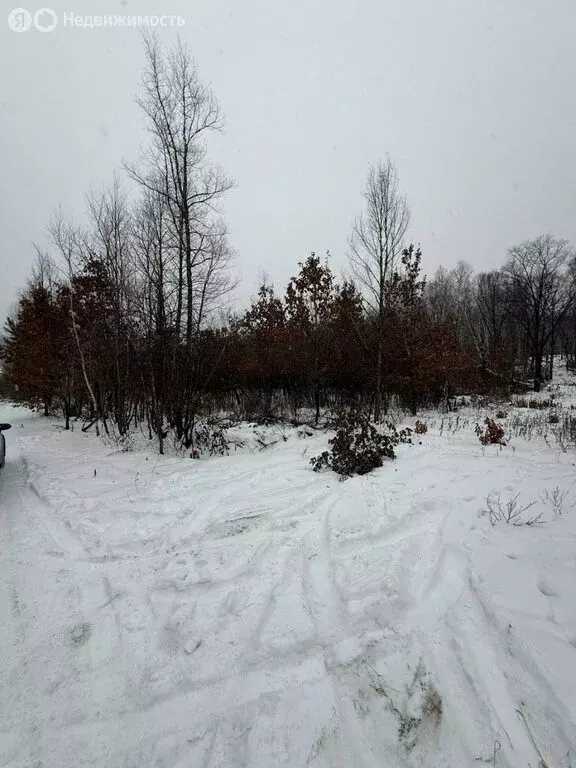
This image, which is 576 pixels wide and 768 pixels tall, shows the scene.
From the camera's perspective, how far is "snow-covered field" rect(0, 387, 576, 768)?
1917 mm

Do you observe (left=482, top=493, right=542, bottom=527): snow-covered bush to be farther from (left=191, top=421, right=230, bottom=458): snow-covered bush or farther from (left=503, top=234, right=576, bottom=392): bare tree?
(left=503, top=234, right=576, bottom=392): bare tree

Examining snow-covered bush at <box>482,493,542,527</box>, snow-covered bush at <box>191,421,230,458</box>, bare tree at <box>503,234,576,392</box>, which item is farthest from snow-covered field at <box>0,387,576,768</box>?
bare tree at <box>503,234,576,392</box>

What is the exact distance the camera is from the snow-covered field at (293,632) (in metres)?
1.92

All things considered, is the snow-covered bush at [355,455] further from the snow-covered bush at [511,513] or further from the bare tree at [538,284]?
the bare tree at [538,284]

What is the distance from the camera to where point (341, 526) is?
171 inches

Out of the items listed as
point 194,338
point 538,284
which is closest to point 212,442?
point 194,338

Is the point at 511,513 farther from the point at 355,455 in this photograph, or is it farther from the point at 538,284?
the point at 538,284

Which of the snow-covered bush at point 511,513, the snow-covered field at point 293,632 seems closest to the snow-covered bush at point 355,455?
the snow-covered field at point 293,632

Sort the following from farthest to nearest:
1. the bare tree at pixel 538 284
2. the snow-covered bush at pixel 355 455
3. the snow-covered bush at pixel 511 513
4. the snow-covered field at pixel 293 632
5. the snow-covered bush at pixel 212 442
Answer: the bare tree at pixel 538 284 < the snow-covered bush at pixel 212 442 < the snow-covered bush at pixel 355 455 < the snow-covered bush at pixel 511 513 < the snow-covered field at pixel 293 632

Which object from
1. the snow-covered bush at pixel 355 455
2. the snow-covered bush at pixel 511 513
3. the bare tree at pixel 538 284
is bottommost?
the snow-covered bush at pixel 511 513

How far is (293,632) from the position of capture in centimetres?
269

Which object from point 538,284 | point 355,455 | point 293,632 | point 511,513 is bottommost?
point 293,632

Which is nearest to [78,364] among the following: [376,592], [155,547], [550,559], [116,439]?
[116,439]

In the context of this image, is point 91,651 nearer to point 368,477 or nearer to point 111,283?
point 368,477
